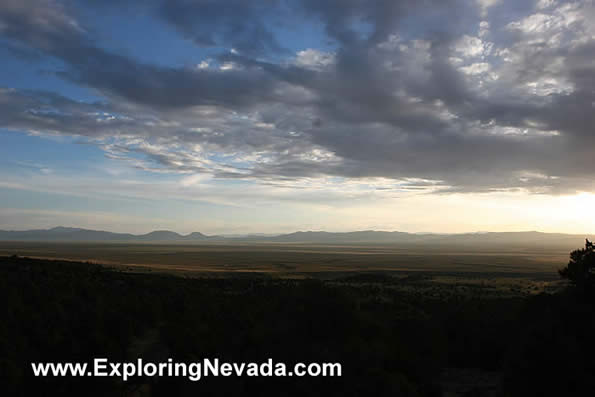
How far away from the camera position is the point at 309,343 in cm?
1199

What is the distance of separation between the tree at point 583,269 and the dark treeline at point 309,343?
471 millimetres

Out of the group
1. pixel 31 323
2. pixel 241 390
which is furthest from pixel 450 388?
pixel 31 323

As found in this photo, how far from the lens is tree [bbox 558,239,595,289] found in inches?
508

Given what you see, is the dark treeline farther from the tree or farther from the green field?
the green field

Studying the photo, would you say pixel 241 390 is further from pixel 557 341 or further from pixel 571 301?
pixel 571 301

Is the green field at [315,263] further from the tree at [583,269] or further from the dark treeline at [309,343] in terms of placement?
the tree at [583,269]

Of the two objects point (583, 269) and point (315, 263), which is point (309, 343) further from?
point (315, 263)

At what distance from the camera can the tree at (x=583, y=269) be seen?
1290 cm

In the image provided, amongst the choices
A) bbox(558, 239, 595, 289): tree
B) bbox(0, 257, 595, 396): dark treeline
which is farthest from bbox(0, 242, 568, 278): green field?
bbox(558, 239, 595, 289): tree

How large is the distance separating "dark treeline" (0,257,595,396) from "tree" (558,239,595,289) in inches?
18.5

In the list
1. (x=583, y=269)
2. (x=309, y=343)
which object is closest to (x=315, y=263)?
(x=583, y=269)

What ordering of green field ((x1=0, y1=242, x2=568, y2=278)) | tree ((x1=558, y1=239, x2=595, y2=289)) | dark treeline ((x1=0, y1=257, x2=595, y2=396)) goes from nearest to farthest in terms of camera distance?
dark treeline ((x1=0, y1=257, x2=595, y2=396)), tree ((x1=558, y1=239, x2=595, y2=289)), green field ((x1=0, y1=242, x2=568, y2=278))

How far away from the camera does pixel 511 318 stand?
17.5 metres

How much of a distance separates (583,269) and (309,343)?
9083mm
